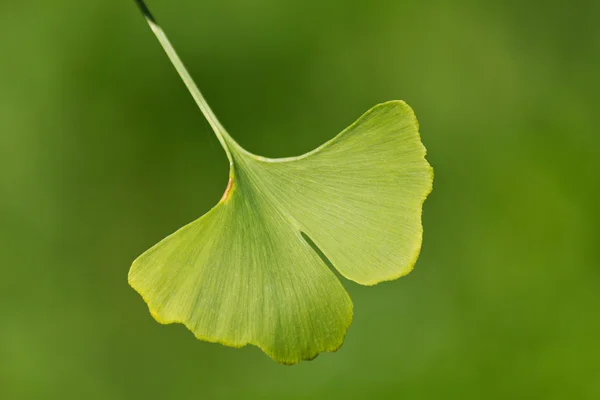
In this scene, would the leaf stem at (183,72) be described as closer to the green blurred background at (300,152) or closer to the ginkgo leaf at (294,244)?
the ginkgo leaf at (294,244)

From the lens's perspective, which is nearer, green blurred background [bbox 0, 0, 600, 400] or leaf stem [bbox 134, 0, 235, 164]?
leaf stem [bbox 134, 0, 235, 164]

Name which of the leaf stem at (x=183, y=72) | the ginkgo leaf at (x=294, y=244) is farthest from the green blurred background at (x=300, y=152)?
the leaf stem at (x=183, y=72)

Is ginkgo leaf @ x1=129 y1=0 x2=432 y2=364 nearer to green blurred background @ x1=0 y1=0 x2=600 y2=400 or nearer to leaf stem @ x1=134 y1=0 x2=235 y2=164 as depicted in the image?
leaf stem @ x1=134 y1=0 x2=235 y2=164

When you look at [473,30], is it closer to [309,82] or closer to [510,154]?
[510,154]

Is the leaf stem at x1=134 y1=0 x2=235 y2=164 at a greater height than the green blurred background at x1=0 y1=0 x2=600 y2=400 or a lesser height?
greater

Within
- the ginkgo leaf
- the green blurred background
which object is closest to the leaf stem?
the ginkgo leaf

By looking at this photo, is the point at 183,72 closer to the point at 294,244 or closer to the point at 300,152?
the point at 294,244
